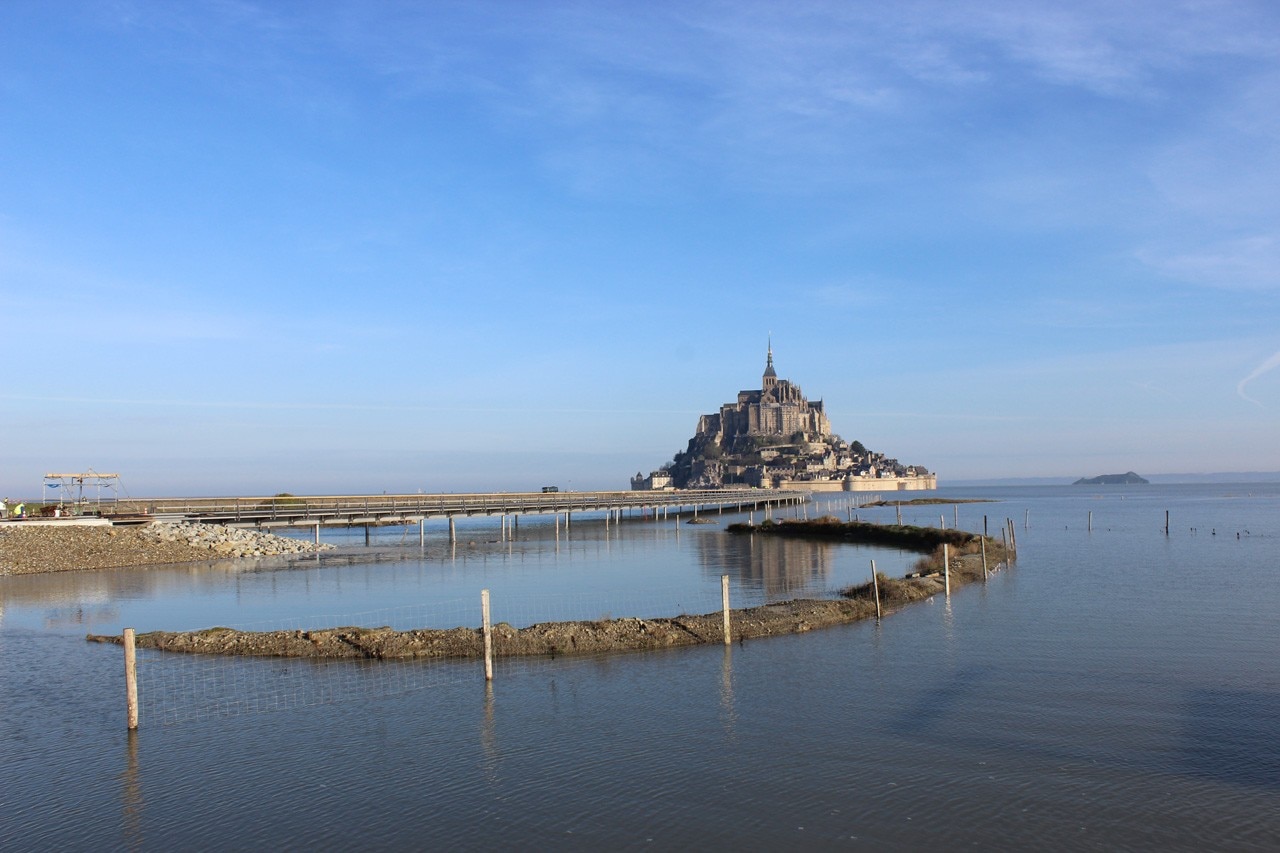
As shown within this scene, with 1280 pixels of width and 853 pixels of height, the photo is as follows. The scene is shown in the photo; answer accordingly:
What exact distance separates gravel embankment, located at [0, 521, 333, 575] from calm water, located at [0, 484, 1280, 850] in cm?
1808

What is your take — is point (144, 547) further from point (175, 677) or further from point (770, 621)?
point (770, 621)

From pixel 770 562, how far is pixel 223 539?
33.6 meters

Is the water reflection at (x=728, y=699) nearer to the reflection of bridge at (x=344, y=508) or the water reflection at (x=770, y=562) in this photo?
the water reflection at (x=770, y=562)

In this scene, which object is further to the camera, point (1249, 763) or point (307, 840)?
point (1249, 763)

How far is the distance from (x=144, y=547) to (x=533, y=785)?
148ft

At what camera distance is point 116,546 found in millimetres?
49812

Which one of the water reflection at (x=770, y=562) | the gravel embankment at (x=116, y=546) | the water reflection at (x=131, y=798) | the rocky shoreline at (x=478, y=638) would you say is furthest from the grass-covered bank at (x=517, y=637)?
the gravel embankment at (x=116, y=546)

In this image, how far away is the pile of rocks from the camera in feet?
175

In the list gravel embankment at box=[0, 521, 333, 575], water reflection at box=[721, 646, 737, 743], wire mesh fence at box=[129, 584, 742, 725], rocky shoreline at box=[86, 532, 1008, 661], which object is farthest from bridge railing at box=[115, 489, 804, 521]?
water reflection at box=[721, 646, 737, 743]

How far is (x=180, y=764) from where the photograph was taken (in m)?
15.2

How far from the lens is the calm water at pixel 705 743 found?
12.5m

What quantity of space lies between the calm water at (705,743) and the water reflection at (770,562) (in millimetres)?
9262

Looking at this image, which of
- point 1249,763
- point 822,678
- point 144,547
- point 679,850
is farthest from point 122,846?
point 144,547

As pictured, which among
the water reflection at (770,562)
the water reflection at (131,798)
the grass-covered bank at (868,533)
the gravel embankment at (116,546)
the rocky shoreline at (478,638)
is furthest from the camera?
the grass-covered bank at (868,533)
